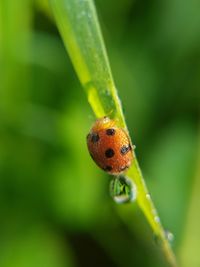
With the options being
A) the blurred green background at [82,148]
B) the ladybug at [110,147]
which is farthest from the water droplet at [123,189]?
the blurred green background at [82,148]

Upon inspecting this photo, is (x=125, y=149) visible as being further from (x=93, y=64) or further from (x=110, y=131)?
(x=93, y=64)

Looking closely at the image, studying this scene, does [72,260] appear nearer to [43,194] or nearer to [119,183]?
[43,194]

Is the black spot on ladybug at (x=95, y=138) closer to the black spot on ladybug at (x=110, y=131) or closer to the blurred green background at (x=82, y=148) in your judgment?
the black spot on ladybug at (x=110, y=131)

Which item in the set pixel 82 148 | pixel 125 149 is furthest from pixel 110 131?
pixel 82 148

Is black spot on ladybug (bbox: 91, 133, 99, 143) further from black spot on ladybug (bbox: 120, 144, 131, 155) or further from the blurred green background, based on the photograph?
the blurred green background

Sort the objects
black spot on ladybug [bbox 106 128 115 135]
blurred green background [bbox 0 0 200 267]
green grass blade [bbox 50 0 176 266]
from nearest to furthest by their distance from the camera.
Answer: green grass blade [bbox 50 0 176 266], black spot on ladybug [bbox 106 128 115 135], blurred green background [bbox 0 0 200 267]

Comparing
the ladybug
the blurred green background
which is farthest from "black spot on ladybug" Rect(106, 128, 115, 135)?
the blurred green background

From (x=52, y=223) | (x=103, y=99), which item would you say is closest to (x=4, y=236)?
(x=52, y=223)
